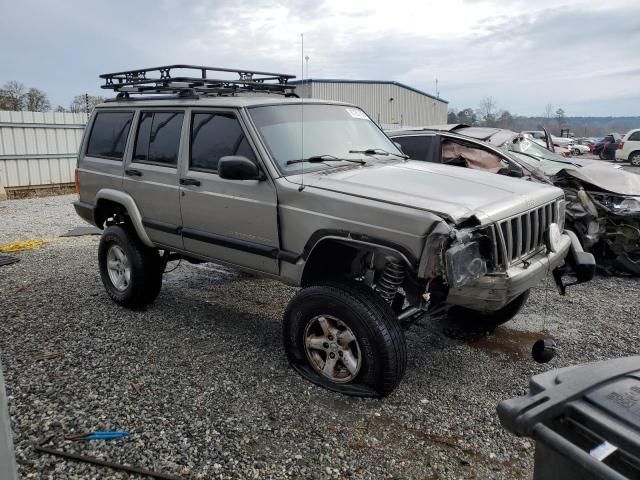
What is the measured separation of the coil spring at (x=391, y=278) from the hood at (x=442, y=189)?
1.34 ft

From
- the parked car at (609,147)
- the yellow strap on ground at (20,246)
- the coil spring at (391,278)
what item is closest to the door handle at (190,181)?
the coil spring at (391,278)

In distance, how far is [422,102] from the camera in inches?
1276

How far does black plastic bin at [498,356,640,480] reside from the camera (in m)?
1.44

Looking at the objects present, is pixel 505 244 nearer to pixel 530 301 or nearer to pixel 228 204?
pixel 228 204

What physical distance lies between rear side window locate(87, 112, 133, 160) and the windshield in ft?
5.70

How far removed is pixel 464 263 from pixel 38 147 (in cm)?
1395

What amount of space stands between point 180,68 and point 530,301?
430cm

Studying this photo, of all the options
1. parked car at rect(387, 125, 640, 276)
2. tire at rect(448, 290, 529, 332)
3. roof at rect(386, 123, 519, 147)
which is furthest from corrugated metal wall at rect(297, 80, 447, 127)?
tire at rect(448, 290, 529, 332)

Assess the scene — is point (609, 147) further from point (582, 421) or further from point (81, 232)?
point (582, 421)

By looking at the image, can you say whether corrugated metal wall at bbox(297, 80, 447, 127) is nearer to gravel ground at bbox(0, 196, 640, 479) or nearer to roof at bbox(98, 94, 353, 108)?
roof at bbox(98, 94, 353, 108)

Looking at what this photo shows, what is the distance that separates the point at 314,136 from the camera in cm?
429

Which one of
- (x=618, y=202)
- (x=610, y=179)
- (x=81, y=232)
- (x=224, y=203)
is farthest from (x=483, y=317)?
(x=81, y=232)

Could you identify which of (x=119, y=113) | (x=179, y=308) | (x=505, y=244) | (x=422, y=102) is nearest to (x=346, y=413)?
(x=505, y=244)

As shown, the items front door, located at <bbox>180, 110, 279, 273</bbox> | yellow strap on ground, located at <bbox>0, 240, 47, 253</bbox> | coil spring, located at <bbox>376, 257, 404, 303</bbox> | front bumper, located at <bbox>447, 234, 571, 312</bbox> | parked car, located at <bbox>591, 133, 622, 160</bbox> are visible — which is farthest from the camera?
parked car, located at <bbox>591, 133, 622, 160</bbox>
